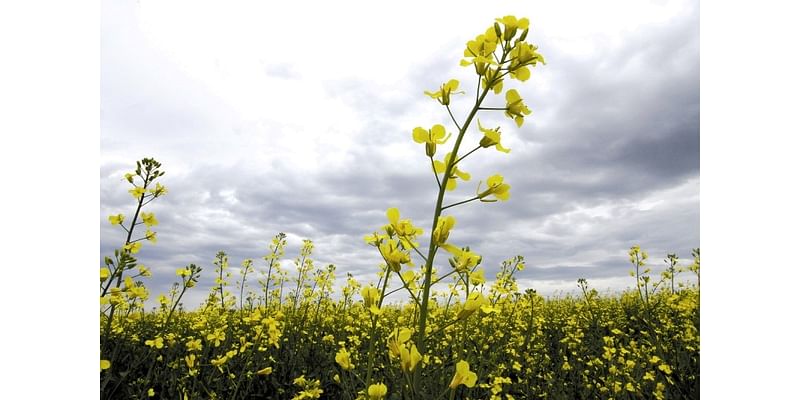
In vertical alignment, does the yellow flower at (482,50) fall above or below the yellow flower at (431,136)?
above

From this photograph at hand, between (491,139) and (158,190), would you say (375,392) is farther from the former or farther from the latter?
(158,190)

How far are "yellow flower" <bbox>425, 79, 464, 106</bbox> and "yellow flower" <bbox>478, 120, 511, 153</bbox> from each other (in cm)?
16

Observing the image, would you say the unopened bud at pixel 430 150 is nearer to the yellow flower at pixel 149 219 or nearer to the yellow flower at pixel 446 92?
the yellow flower at pixel 446 92

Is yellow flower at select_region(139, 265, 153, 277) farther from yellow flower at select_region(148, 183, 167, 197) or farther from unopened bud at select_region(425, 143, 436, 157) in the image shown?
unopened bud at select_region(425, 143, 436, 157)

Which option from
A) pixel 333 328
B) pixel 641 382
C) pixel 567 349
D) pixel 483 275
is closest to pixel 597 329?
pixel 567 349

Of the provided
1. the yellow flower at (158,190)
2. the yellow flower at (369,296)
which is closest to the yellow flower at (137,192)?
the yellow flower at (158,190)

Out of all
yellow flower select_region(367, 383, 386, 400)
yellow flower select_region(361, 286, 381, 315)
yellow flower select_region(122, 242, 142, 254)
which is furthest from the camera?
yellow flower select_region(122, 242, 142, 254)

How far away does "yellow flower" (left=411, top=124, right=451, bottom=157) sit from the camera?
1.43 metres

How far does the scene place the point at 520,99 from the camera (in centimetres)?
151

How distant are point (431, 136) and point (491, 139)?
0.19 metres

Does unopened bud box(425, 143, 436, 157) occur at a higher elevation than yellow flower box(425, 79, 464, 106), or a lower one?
lower

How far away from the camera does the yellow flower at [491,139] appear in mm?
1411

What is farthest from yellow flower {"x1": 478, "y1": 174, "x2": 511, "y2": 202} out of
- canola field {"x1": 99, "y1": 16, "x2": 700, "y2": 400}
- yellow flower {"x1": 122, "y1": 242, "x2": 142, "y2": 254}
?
yellow flower {"x1": 122, "y1": 242, "x2": 142, "y2": 254}

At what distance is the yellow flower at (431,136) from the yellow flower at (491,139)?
114 millimetres
